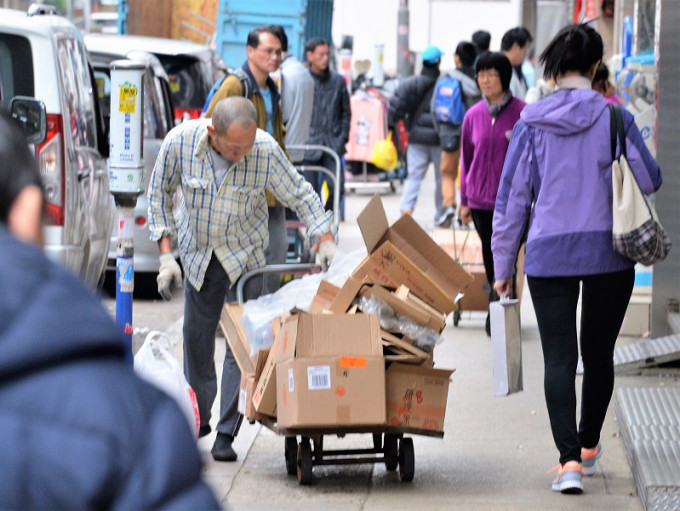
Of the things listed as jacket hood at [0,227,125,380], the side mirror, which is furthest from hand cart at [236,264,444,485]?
jacket hood at [0,227,125,380]

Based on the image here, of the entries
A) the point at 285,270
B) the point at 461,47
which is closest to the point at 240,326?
the point at 285,270

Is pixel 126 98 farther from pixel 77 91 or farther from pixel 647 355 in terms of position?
pixel 647 355

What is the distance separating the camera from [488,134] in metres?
8.45

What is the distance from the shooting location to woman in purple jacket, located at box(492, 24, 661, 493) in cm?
502

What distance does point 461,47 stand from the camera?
12.7m

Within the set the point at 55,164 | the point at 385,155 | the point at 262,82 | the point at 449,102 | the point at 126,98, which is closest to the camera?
the point at 126,98

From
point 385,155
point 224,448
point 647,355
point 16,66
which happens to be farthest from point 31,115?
point 385,155

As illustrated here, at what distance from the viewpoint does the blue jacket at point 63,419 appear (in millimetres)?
1344

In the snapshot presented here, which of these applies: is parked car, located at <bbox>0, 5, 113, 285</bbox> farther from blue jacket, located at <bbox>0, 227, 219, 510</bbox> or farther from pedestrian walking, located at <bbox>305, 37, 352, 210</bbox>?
blue jacket, located at <bbox>0, 227, 219, 510</bbox>

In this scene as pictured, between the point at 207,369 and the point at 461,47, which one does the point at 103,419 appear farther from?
the point at 461,47

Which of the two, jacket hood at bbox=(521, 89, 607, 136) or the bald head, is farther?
the bald head

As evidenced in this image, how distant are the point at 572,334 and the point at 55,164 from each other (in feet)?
10.5

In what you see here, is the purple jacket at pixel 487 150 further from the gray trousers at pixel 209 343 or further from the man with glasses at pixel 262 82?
the gray trousers at pixel 209 343

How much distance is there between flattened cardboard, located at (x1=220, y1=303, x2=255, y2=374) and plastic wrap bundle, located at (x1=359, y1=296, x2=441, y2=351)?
620mm
